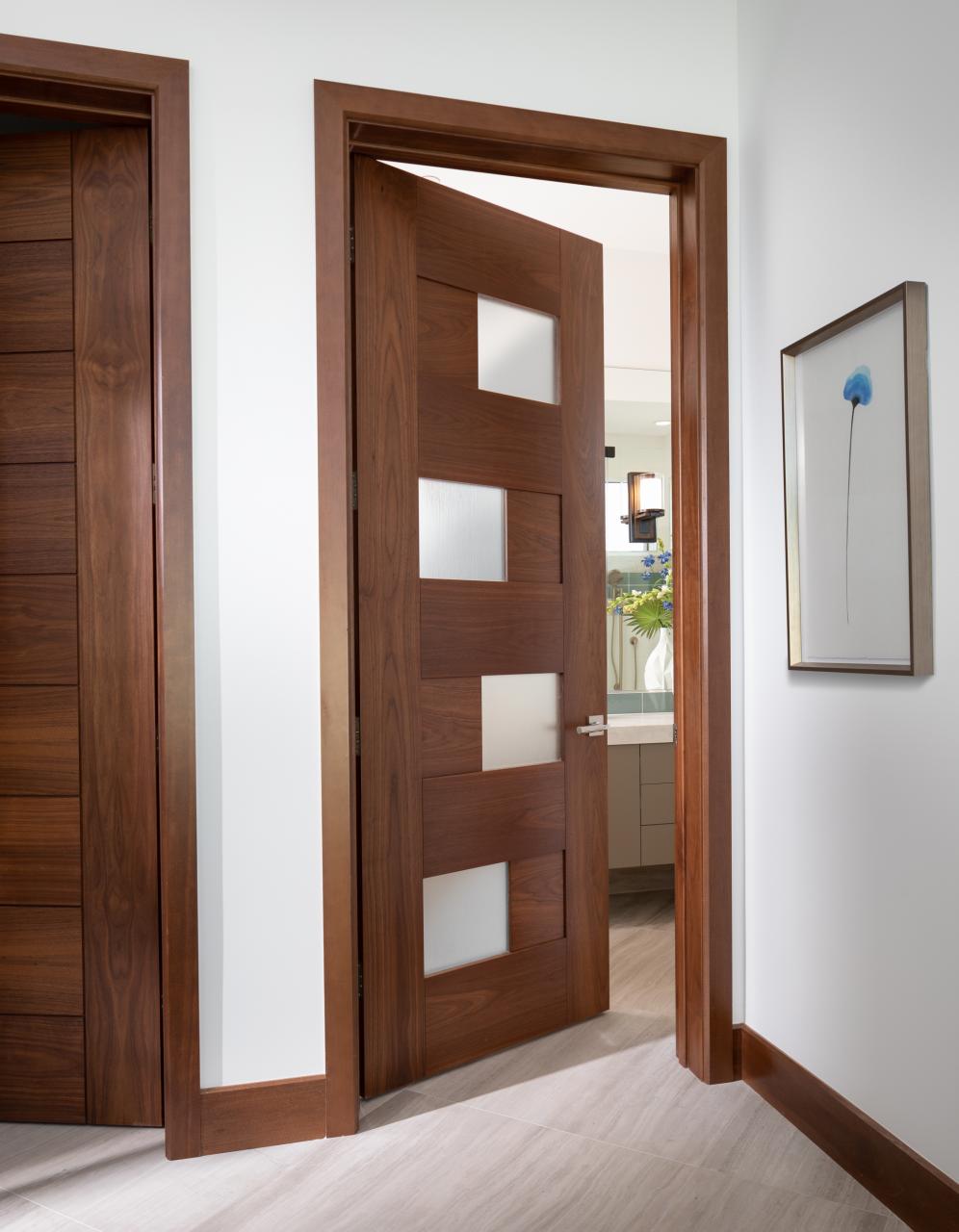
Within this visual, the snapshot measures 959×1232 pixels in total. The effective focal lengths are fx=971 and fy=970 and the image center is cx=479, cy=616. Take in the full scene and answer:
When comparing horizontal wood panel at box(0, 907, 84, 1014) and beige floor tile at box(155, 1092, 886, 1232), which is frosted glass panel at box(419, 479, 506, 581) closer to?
horizontal wood panel at box(0, 907, 84, 1014)

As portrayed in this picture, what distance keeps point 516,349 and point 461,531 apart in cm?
55

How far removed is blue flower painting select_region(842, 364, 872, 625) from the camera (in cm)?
191

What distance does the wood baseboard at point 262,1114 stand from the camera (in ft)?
6.80

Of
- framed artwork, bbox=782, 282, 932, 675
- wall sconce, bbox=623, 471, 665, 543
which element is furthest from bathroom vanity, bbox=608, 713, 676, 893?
framed artwork, bbox=782, 282, 932, 675

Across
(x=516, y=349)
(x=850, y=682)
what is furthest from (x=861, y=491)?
(x=516, y=349)

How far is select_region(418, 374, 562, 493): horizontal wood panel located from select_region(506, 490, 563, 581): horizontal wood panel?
0.04 meters

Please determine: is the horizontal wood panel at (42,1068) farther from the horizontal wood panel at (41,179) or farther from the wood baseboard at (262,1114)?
the horizontal wood panel at (41,179)

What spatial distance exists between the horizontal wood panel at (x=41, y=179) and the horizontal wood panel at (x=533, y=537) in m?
1.25

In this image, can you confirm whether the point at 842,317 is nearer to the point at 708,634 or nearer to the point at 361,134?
the point at 708,634

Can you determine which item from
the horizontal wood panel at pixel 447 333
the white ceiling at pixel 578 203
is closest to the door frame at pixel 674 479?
the horizontal wood panel at pixel 447 333

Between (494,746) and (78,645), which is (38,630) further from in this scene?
(494,746)

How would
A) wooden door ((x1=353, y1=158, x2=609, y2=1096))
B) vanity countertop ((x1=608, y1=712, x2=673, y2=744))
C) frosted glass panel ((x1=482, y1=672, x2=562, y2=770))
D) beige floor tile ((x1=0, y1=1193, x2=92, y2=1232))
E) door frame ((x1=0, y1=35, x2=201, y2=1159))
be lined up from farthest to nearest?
vanity countertop ((x1=608, y1=712, x2=673, y2=744)), frosted glass panel ((x1=482, y1=672, x2=562, y2=770)), wooden door ((x1=353, y1=158, x2=609, y2=1096)), door frame ((x1=0, y1=35, x2=201, y2=1159)), beige floor tile ((x1=0, y1=1193, x2=92, y2=1232))

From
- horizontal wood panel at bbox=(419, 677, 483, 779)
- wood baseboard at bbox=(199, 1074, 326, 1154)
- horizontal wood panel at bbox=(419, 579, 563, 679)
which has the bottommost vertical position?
wood baseboard at bbox=(199, 1074, 326, 1154)

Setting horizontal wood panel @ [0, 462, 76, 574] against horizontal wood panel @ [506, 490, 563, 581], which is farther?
horizontal wood panel @ [506, 490, 563, 581]
